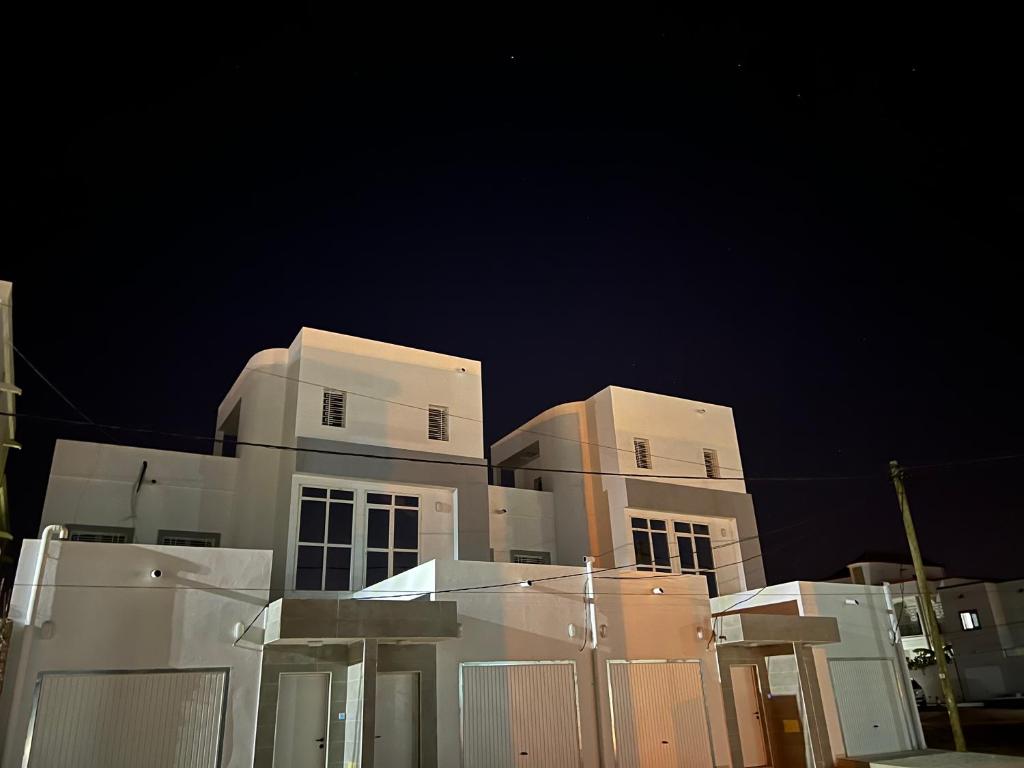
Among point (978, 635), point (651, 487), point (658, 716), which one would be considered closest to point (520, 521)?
point (651, 487)

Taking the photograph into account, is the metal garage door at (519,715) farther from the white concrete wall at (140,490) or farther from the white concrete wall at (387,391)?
the white concrete wall at (140,490)

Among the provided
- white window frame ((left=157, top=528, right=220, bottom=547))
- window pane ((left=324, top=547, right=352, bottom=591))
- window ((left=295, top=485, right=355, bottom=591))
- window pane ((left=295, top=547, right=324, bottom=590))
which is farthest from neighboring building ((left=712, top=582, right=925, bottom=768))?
white window frame ((left=157, top=528, right=220, bottom=547))

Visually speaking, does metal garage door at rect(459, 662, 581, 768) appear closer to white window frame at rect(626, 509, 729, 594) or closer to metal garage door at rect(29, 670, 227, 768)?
metal garage door at rect(29, 670, 227, 768)

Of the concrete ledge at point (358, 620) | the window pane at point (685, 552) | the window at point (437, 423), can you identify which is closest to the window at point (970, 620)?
Result: the window pane at point (685, 552)

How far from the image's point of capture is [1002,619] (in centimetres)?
4425

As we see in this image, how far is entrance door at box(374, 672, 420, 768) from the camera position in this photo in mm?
15414

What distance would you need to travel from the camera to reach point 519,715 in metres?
16.5

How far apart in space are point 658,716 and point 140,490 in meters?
14.5

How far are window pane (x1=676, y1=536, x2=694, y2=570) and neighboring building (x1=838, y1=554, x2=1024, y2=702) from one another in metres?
24.2

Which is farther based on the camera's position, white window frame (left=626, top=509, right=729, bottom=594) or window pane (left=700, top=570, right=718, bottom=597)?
window pane (left=700, top=570, right=718, bottom=597)

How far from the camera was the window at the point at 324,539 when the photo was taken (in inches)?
744

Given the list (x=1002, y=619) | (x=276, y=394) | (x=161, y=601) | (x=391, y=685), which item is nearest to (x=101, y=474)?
(x=276, y=394)

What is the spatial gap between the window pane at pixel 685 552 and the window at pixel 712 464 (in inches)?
110

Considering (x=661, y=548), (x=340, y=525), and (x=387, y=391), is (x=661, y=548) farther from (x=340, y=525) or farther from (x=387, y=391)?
(x=340, y=525)
